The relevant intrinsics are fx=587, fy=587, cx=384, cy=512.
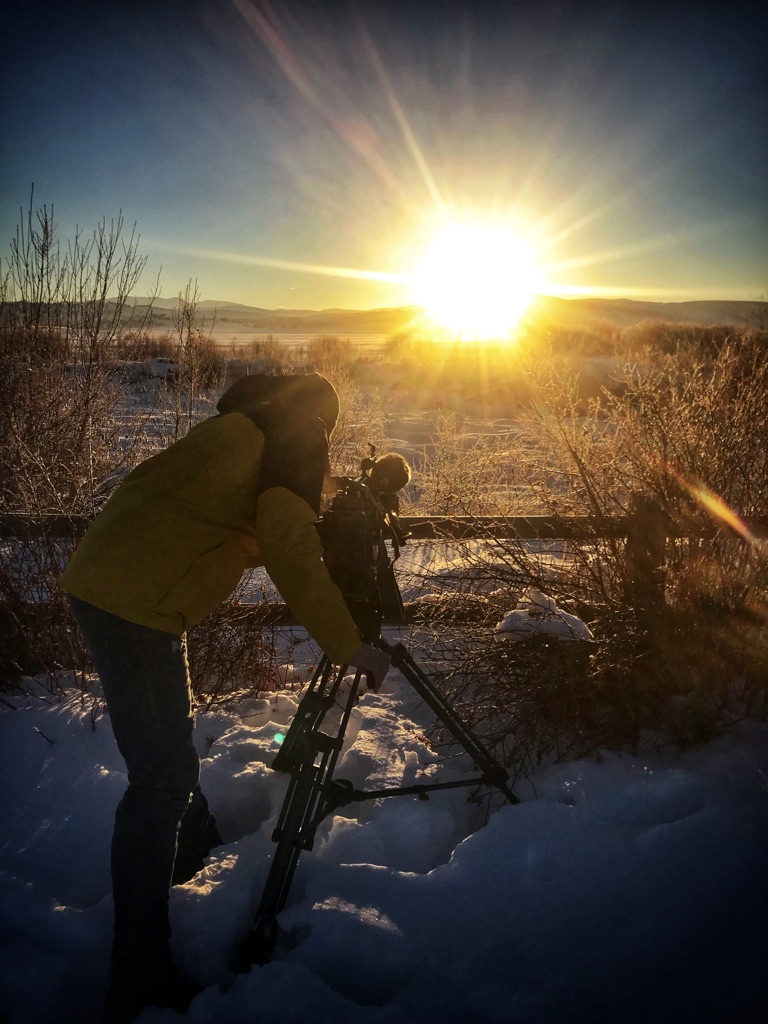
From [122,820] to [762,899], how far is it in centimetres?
205

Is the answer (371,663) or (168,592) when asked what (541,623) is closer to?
(371,663)

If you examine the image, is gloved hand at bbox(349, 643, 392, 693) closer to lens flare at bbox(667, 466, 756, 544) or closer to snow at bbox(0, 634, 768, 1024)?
snow at bbox(0, 634, 768, 1024)

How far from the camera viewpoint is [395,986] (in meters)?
1.83

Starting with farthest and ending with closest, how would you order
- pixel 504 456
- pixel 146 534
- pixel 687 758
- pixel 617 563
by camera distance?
pixel 504 456 → pixel 617 563 → pixel 687 758 → pixel 146 534

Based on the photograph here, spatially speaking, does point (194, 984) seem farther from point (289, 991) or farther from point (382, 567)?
point (382, 567)

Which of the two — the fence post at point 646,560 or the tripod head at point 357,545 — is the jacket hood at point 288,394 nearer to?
the tripod head at point 357,545

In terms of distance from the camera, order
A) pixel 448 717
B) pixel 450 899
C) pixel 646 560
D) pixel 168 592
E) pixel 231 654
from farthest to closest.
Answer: pixel 231 654 → pixel 646 560 → pixel 448 717 → pixel 450 899 → pixel 168 592

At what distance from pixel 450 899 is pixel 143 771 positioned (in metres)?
1.15

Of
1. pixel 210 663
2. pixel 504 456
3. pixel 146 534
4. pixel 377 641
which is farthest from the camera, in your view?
pixel 504 456

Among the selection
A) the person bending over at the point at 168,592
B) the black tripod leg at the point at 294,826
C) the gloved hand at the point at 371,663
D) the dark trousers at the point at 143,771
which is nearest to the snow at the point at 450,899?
the black tripod leg at the point at 294,826

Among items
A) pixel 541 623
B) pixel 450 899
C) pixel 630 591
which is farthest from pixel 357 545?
pixel 630 591

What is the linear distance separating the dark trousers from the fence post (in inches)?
87.9

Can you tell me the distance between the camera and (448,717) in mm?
2301

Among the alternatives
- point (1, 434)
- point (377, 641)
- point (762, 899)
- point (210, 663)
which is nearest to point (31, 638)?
point (210, 663)
